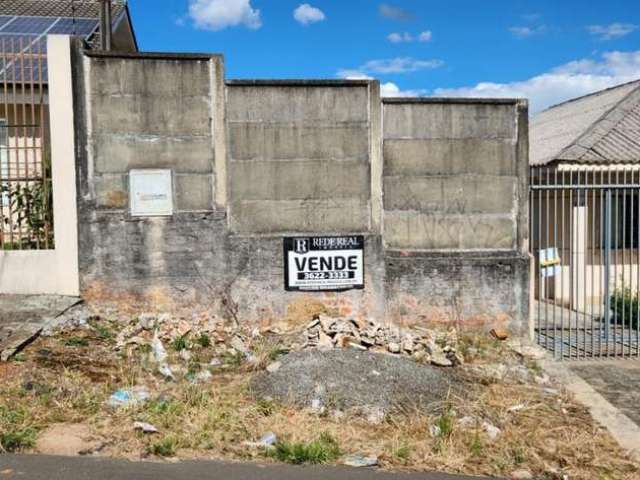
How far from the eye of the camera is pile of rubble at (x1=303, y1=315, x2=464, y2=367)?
6.75 meters

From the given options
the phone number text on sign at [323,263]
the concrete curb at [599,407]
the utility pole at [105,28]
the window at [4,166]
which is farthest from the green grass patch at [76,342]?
the concrete curb at [599,407]

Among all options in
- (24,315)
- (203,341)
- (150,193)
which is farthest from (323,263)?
(24,315)

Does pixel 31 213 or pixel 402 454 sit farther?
pixel 31 213

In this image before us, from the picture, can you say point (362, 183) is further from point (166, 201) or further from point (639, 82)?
point (639, 82)

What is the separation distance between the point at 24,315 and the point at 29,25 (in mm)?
7905

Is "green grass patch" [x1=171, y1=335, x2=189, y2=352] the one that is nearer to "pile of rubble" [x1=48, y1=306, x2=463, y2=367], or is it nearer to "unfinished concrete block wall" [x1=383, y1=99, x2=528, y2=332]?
"pile of rubble" [x1=48, y1=306, x2=463, y2=367]

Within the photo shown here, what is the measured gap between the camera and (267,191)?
293 inches

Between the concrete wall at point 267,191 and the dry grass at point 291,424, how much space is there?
5.81 ft

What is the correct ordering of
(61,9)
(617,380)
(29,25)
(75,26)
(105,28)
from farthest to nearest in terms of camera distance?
(61,9), (75,26), (29,25), (105,28), (617,380)

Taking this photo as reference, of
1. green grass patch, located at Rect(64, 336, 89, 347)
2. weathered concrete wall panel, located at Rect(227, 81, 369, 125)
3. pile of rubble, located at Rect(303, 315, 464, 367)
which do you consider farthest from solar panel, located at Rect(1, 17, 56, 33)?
pile of rubble, located at Rect(303, 315, 464, 367)

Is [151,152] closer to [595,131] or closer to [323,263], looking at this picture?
[323,263]

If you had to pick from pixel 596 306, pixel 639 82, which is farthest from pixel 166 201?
pixel 639 82

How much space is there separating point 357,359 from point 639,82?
545 inches

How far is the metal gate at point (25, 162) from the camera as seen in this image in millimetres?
7488
